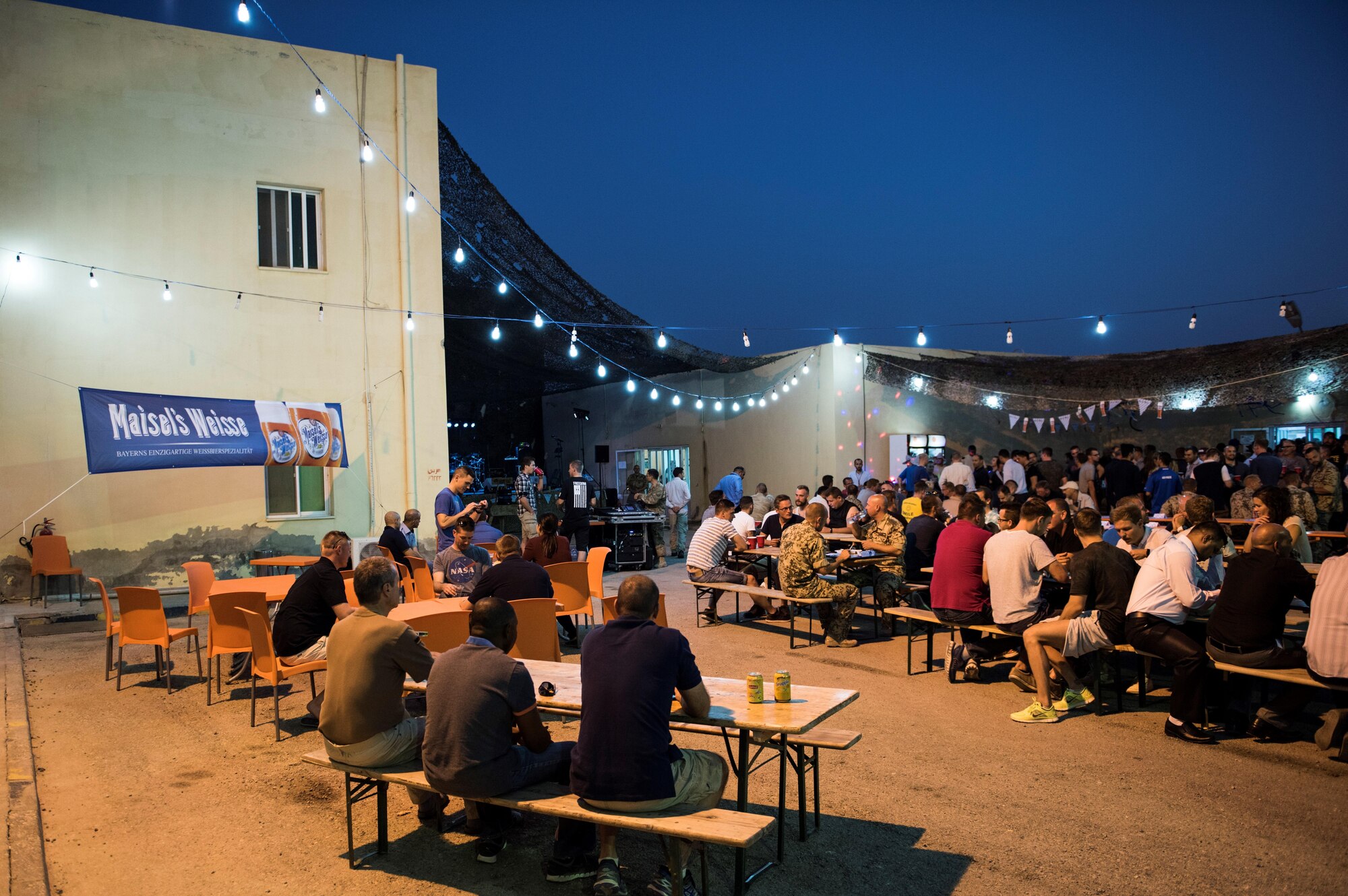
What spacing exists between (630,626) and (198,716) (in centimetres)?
441

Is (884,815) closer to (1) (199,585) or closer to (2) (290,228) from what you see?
(1) (199,585)

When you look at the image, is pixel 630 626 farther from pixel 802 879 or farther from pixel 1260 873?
pixel 1260 873

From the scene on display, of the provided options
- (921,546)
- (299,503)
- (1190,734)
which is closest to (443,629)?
(1190,734)

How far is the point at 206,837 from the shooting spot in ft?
13.3

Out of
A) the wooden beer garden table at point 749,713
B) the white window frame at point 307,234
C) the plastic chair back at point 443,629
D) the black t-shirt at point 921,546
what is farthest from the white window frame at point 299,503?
the wooden beer garden table at point 749,713

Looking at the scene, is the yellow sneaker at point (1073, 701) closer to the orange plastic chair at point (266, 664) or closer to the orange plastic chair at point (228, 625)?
the orange plastic chair at point (266, 664)

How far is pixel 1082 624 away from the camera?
18.5ft

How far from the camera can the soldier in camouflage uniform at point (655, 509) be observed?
1397 cm

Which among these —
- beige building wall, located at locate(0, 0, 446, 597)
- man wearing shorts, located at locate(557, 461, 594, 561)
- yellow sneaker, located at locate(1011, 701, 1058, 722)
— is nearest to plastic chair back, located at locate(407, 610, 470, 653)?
yellow sneaker, located at locate(1011, 701, 1058, 722)

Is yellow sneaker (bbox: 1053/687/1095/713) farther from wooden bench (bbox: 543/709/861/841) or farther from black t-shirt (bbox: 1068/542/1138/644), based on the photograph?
wooden bench (bbox: 543/709/861/841)

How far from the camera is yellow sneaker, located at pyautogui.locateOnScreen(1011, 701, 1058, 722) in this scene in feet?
18.2

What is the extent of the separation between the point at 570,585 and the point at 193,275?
7.13 meters

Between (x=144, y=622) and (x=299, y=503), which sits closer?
(x=144, y=622)

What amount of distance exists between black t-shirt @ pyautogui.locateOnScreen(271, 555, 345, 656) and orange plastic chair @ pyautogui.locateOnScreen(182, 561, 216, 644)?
221 centimetres
